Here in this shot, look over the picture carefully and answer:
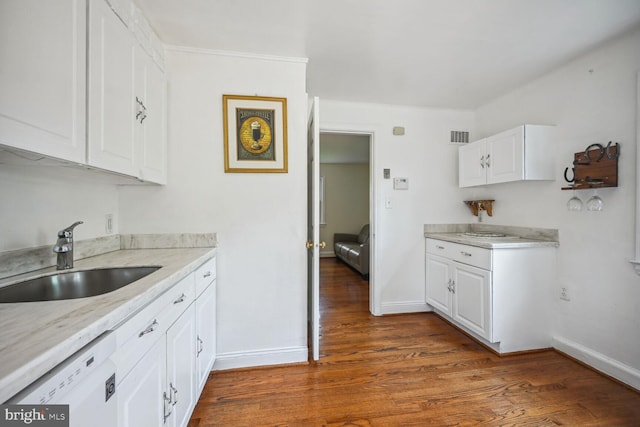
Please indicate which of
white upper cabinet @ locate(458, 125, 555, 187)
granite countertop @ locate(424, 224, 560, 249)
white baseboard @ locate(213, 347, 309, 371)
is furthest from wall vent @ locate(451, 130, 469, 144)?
white baseboard @ locate(213, 347, 309, 371)

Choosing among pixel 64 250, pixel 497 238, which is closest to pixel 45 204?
pixel 64 250

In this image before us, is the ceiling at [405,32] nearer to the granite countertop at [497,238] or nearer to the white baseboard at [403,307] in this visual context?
the granite countertop at [497,238]

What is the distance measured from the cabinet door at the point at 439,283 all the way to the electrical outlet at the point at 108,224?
293 centimetres

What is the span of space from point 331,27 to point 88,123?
58.4 inches

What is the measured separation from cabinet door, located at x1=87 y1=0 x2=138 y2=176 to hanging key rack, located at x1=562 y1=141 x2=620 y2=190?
3.05 metres

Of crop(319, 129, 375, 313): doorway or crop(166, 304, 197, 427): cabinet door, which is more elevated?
crop(319, 129, 375, 313): doorway

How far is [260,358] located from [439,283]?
197cm

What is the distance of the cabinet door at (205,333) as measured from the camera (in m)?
1.46

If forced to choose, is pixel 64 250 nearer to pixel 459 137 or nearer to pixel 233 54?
pixel 233 54

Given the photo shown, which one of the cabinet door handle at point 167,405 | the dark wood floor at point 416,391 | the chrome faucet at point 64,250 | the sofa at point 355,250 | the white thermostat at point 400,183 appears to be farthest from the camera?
the sofa at point 355,250

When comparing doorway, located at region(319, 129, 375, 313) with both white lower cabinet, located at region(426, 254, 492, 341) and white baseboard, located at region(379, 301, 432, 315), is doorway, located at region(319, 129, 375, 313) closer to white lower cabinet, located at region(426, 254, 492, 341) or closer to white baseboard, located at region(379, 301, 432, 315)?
white baseboard, located at region(379, 301, 432, 315)

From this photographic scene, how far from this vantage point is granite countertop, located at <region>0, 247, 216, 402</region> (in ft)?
1.52

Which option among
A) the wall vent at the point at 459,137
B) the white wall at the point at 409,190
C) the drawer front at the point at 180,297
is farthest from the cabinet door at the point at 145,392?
the wall vent at the point at 459,137

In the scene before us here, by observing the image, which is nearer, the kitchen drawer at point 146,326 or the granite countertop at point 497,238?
the kitchen drawer at point 146,326
